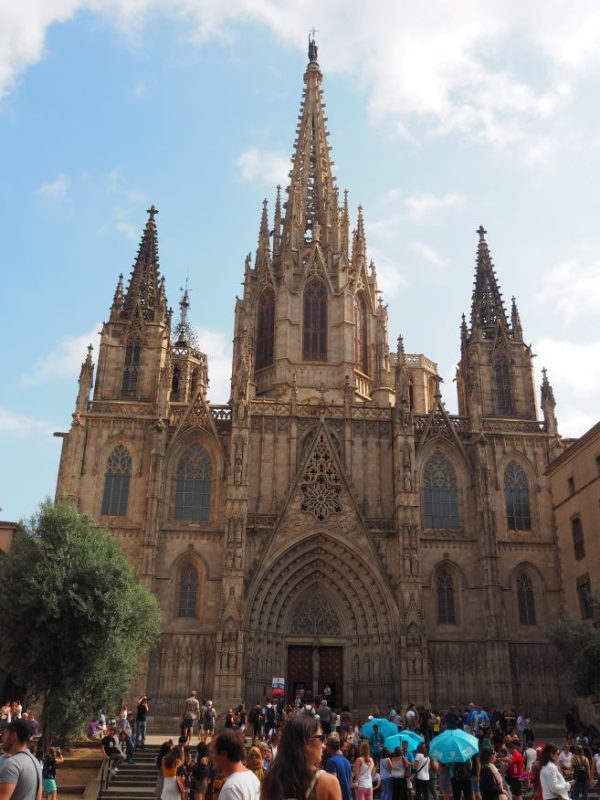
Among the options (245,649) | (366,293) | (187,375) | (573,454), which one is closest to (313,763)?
(245,649)

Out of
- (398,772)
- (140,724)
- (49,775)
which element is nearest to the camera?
(398,772)

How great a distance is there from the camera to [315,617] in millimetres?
37250

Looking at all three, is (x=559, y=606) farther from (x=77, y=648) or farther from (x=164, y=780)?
(x=164, y=780)

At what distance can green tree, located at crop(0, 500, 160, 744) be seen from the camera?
2495 centimetres

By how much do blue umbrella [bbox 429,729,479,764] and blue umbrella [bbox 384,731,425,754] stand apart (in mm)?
1623

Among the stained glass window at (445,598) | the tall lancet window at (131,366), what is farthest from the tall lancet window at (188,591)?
the stained glass window at (445,598)

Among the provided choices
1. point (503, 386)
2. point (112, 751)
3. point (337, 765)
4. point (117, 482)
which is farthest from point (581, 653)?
point (337, 765)

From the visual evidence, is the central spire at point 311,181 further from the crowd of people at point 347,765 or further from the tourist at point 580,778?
the tourist at point 580,778

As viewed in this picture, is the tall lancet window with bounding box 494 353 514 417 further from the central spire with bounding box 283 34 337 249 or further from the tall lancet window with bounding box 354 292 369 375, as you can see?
the central spire with bounding box 283 34 337 249

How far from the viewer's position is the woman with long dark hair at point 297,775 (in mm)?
4828

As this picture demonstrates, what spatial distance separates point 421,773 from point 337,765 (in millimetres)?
7557

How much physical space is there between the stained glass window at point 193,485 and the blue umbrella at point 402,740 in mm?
22795

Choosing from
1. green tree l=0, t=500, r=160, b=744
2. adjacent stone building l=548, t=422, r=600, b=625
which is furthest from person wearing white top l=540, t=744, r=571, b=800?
adjacent stone building l=548, t=422, r=600, b=625

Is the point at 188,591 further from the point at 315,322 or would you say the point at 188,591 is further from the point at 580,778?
the point at 580,778
